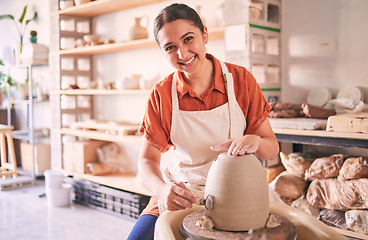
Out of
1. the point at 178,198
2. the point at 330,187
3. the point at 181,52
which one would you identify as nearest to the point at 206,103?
the point at 181,52

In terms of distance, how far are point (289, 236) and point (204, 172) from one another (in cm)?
58

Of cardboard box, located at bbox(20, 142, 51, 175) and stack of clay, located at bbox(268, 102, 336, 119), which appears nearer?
stack of clay, located at bbox(268, 102, 336, 119)

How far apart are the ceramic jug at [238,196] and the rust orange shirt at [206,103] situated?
50cm

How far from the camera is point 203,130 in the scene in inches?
68.4

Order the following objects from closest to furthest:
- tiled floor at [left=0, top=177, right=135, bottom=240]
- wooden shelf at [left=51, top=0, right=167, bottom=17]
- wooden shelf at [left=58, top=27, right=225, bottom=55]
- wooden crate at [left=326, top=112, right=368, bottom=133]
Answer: wooden crate at [left=326, top=112, right=368, bottom=133], wooden shelf at [left=58, top=27, right=225, bottom=55], tiled floor at [left=0, top=177, right=135, bottom=240], wooden shelf at [left=51, top=0, right=167, bottom=17]

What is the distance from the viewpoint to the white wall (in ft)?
9.16

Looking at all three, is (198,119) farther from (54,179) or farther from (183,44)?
(54,179)

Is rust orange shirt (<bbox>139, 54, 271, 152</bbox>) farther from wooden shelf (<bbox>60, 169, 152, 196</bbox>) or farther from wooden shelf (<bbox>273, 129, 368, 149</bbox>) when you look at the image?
wooden shelf (<bbox>60, 169, 152, 196</bbox>)

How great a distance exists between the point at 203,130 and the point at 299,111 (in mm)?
1326

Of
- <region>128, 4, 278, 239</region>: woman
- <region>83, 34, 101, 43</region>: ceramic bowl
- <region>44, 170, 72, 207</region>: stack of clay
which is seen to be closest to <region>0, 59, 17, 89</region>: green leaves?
<region>83, 34, 101, 43</region>: ceramic bowl

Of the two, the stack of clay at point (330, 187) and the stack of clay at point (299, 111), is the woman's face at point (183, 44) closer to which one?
the stack of clay at point (299, 111)

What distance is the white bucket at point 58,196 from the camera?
4250 millimetres

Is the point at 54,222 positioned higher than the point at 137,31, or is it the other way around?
the point at 137,31

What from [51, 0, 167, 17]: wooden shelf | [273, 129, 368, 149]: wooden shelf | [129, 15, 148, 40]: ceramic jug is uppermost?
[51, 0, 167, 17]: wooden shelf
